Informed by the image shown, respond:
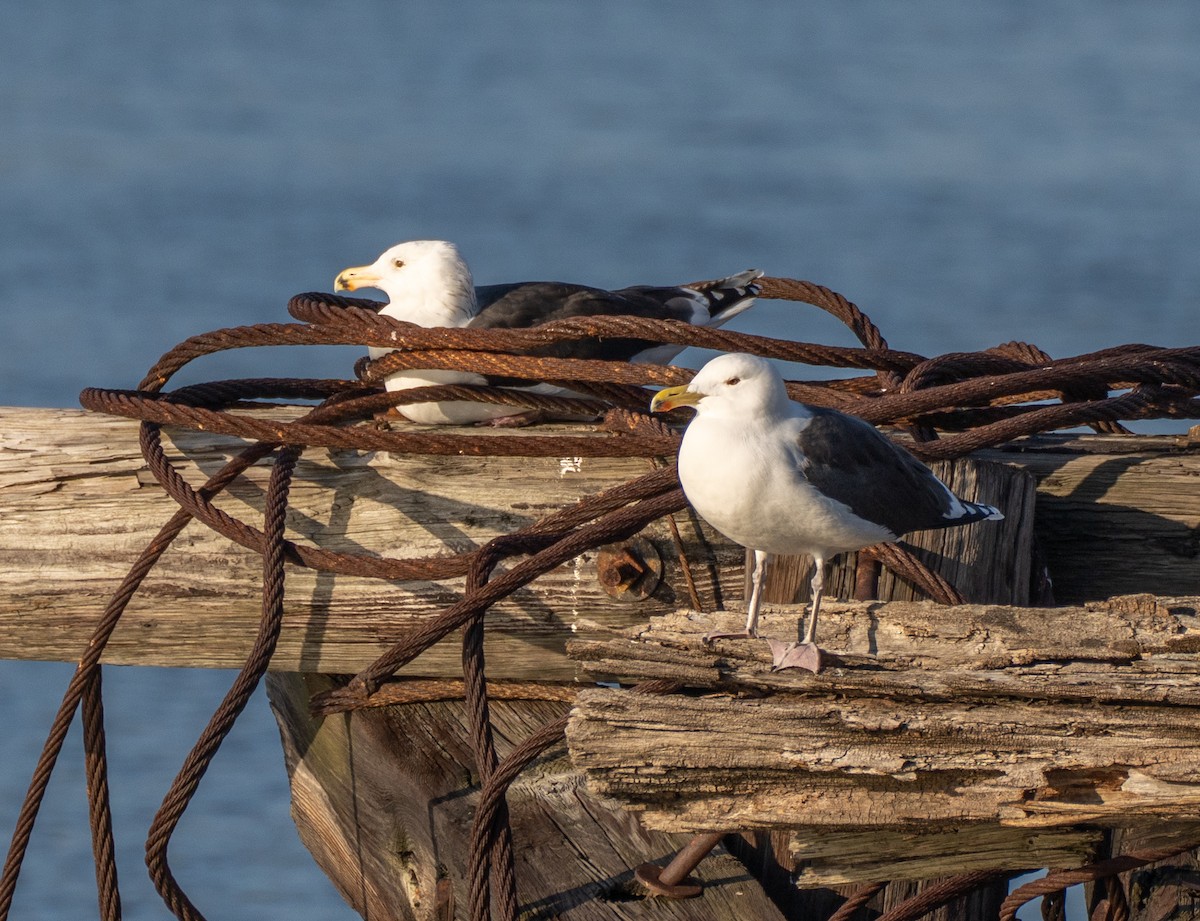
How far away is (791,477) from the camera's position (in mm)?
2836

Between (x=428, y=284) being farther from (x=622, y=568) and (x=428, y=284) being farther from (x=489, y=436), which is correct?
(x=622, y=568)

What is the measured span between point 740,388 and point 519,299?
1535 millimetres

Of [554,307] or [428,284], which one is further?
[428,284]

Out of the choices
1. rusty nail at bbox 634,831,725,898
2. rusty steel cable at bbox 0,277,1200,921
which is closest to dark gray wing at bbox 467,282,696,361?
rusty steel cable at bbox 0,277,1200,921

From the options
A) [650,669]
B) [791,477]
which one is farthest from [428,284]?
[650,669]

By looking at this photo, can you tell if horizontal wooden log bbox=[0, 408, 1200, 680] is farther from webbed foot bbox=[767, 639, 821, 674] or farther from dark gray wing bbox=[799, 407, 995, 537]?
webbed foot bbox=[767, 639, 821, 674]

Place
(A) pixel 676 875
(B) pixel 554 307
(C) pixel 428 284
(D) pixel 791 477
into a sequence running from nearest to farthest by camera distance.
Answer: (D) pixel 791 477
(A) pixel 676 875
(B) pixel 554 307
(C) pixel 428 284

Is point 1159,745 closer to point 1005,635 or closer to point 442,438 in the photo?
point 1005,635

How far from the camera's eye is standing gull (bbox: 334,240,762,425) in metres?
4.30

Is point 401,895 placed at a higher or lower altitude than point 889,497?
lower

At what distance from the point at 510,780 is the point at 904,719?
833mm

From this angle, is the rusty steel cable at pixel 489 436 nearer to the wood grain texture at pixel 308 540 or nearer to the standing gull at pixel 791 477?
the wood grain texture at pixel 308 540

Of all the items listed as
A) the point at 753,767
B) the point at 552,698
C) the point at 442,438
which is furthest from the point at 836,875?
the point at 442,438

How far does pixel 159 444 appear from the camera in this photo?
345 centimetres
